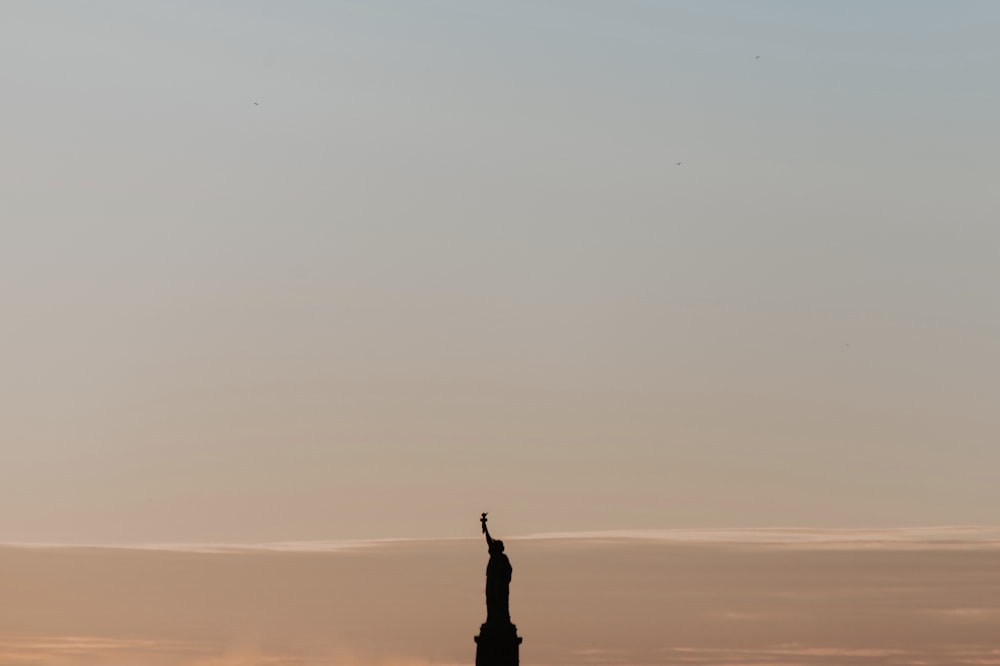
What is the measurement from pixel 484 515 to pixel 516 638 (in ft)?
13.9

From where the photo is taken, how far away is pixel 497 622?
8125cm

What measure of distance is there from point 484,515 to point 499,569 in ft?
6.43

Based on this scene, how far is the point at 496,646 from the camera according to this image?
8094 cm

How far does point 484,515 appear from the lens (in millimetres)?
80375

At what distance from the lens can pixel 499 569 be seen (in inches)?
3196

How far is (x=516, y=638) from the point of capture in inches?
3216

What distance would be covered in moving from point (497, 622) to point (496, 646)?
77 centimetres

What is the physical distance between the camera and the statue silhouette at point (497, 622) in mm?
80938

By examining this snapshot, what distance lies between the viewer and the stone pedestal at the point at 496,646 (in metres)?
80.9

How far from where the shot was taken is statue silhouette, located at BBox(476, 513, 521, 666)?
8094cm

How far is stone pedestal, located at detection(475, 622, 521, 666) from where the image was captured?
80.9 meters
